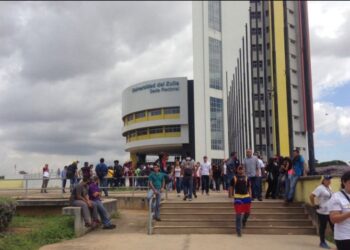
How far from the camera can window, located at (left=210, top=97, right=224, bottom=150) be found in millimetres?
75938

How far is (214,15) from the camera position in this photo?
81.2 meters

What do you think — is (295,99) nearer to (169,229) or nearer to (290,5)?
(290,5)

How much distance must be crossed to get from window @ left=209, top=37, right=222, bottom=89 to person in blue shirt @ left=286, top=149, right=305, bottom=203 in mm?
63463

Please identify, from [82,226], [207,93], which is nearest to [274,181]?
[82,226]

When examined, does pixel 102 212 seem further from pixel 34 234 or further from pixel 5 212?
pixel 5 212

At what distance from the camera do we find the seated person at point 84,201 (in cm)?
1217

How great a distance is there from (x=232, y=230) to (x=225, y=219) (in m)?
0.71

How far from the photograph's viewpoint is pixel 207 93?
75750 millimetres

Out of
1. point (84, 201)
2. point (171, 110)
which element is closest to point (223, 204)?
point (84, 201)

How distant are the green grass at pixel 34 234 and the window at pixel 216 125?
63.2m

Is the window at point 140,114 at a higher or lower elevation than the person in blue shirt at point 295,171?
higher

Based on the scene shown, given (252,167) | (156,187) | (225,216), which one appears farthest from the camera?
(252,167)

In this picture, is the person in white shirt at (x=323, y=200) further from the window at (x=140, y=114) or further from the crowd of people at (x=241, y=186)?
the window at (x=140, y=114)

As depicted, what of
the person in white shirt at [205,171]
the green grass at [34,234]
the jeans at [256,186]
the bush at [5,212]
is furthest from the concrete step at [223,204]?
the bush at [5,212]
